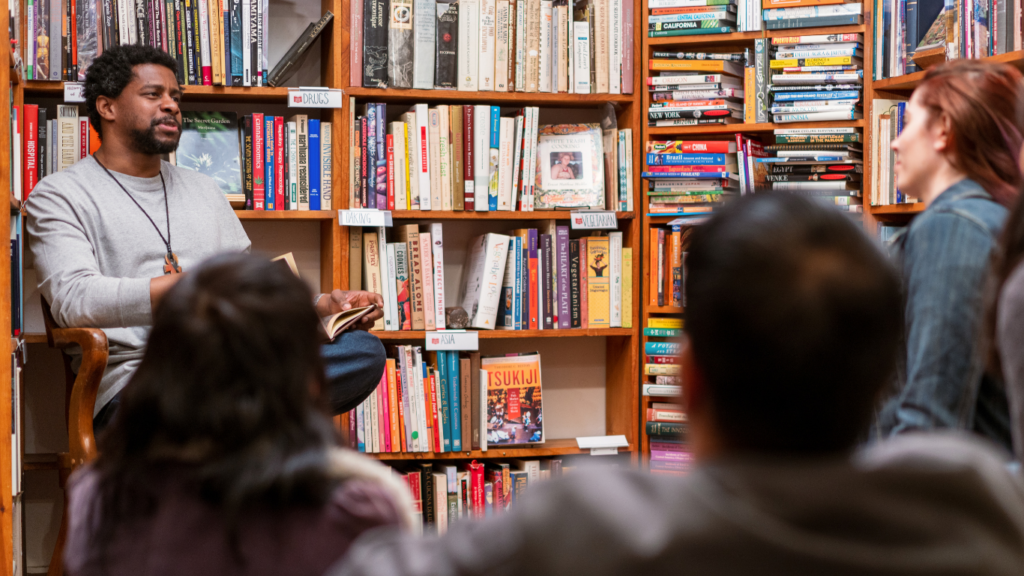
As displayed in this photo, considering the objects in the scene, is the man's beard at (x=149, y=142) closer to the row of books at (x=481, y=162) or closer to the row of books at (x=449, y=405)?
the row of books at (x=481, y=162)

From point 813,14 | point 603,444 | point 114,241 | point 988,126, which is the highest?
point 813,14

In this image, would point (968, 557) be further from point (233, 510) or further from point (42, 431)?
point (42, 431)

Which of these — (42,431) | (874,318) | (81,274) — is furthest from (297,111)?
(874,318)

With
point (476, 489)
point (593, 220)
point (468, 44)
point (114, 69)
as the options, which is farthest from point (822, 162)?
point (114, 69)

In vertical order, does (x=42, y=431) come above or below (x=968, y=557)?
below

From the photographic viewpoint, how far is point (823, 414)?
0.60m

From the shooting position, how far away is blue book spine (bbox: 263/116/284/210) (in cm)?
261

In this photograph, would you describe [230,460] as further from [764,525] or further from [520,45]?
[520,45]

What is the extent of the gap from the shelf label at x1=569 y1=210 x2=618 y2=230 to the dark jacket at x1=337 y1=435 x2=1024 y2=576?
219cm

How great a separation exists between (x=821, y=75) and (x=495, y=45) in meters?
1.00

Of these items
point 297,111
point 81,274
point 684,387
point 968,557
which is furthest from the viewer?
point 297,111

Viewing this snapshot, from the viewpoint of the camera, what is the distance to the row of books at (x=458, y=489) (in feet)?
8.93

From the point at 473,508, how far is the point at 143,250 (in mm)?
1241

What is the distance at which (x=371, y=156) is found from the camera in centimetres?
268
